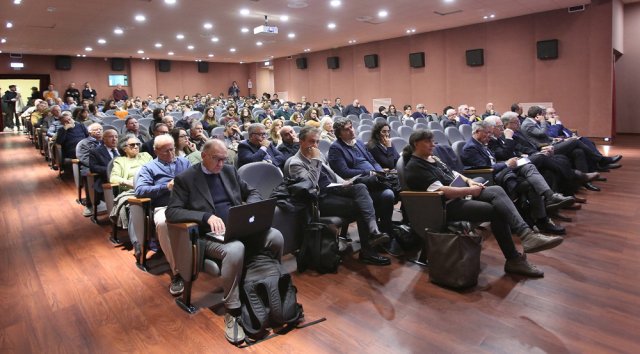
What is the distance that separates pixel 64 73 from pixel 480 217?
68.6 feet

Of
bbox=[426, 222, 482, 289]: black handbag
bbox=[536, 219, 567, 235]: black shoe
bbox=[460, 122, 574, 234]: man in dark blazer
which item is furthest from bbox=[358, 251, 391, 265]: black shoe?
bbox=[536, 219, 567, 235]: black shoe

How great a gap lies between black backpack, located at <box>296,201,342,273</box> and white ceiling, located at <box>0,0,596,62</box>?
281 inches

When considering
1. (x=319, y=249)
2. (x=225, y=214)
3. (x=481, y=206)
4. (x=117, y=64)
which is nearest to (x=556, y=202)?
(x=481, y=206)

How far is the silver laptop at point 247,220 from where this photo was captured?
264 centimetres

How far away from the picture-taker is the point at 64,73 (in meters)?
19.3

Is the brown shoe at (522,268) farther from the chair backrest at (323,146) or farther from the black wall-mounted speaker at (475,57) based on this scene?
the black wall-mounted speaker at (475,57)

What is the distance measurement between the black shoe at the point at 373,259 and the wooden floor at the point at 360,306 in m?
0.09

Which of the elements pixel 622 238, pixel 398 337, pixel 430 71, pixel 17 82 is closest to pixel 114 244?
pixel 398 337

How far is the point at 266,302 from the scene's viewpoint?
8.55 ft

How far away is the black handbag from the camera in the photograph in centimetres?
301

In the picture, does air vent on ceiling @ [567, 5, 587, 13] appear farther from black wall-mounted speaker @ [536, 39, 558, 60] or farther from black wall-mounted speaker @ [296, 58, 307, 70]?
black wall-mounted speaker @ [296, 58, 307, 70]

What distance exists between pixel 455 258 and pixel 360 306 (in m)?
0.74

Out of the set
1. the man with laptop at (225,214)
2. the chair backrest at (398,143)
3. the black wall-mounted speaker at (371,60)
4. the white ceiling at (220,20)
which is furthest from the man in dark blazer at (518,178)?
the black wall-mounted speaker at (371,60)

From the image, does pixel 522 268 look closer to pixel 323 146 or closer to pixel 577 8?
pixel 323 146
